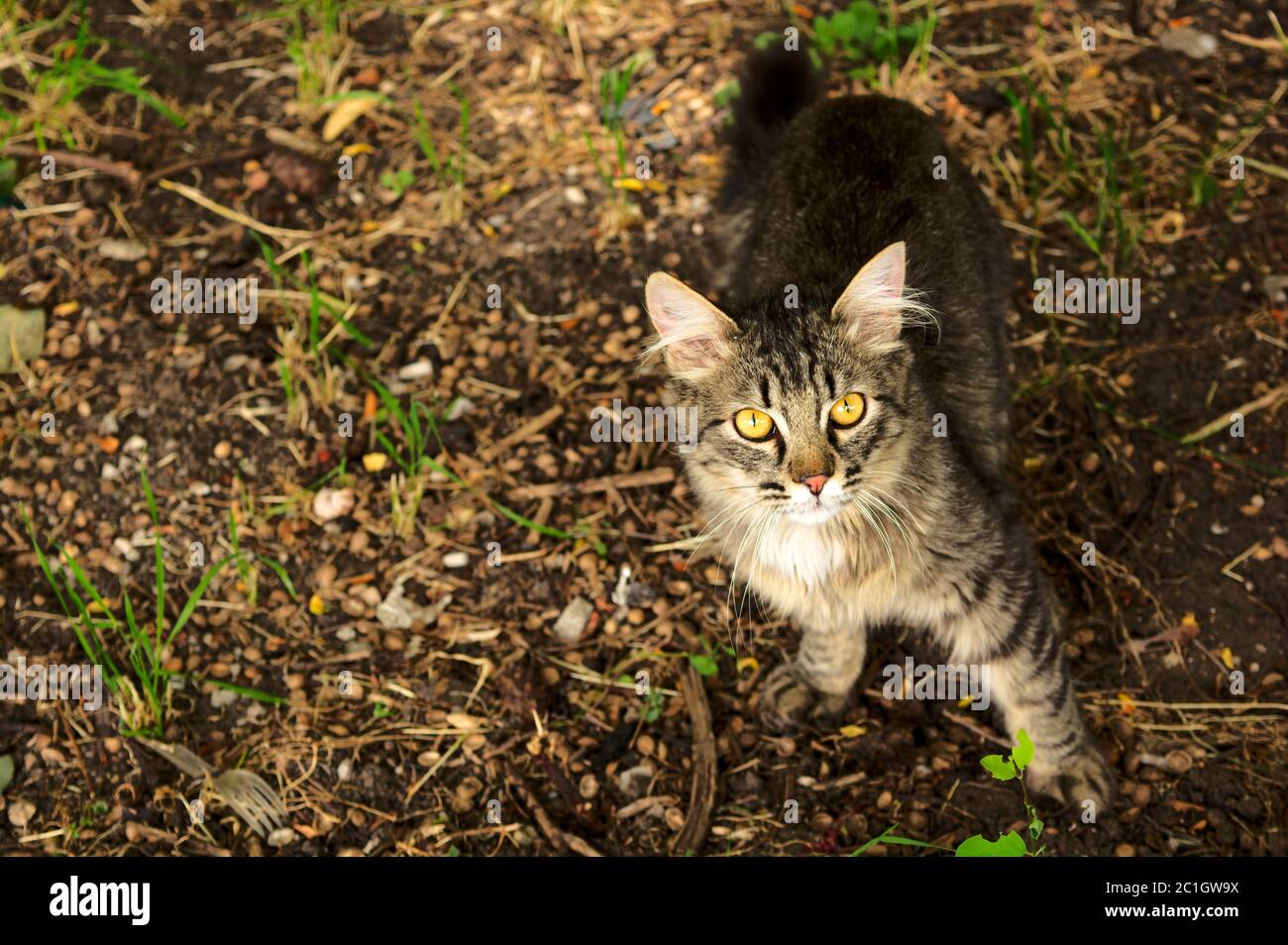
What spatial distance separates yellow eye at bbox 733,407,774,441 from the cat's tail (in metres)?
1.54

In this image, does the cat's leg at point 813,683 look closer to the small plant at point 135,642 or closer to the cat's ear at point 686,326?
the cat's ear at point 686,326

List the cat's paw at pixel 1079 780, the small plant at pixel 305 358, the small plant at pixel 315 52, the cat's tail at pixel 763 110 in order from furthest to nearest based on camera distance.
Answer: the small plant at pixel 315 52
the cat's tail at pixel 763 110
the small plant at pixel 305 358
the cat's paw at pixel 1079 780

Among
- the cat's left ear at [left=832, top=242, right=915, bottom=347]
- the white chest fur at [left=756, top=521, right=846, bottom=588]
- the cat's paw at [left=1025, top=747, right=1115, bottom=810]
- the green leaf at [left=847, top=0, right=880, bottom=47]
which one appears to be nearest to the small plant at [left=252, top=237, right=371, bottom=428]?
the white chest fur at [left=756, top=521, right=846, bottom=588]

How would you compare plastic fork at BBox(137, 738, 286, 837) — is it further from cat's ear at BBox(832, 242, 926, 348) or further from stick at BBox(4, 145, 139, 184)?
stick at BBox(4, 145, 139, 184)

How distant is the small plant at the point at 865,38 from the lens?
461 cm

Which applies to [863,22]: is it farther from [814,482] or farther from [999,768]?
[999,768]

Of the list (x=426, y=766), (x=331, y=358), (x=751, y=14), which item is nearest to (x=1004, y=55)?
(x=751, y=14)

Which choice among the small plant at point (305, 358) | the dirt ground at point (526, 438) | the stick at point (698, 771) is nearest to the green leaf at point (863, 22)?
the dirt ground at point (526, 438)

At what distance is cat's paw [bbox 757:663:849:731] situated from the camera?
3322 mm

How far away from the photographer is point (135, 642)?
128 inches

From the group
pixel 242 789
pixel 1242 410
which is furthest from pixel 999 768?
pixel 242 789

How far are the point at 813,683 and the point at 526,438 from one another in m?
1.29

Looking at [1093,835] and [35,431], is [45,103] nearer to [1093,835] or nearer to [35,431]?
[35,431]

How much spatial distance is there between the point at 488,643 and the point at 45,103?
2.91m
